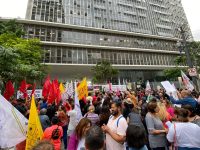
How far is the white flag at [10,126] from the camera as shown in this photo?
3.37 metres

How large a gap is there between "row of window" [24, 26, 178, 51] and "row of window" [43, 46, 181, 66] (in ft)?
6.72

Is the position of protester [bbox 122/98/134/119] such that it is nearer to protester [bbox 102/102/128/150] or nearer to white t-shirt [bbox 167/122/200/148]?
protester [bbox 102/102/128/150]

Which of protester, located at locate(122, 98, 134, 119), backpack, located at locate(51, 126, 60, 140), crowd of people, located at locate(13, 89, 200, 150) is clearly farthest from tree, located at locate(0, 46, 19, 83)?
backpack, located at locate(51, 126, 60, 140)

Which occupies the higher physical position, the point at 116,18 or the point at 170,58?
the point at 116,18

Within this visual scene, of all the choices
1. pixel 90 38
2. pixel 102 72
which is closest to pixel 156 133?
pixel 102 72

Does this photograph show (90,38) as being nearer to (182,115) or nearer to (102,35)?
(102,35)

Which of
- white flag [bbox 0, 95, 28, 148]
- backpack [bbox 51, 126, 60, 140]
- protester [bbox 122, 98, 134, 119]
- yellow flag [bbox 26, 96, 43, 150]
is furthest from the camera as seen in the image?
protester [bbox 122, 98, 134, 119]

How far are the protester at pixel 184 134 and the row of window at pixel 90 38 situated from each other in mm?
38135

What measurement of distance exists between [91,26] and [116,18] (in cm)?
864

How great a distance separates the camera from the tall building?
39.7m

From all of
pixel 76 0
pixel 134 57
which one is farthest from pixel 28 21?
pixel 134 57

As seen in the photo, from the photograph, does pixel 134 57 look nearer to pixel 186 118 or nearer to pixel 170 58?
pixel 170 58

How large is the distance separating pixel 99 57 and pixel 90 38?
464cm

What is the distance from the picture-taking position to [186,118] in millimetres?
3557
